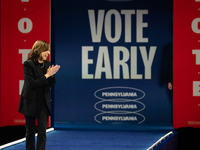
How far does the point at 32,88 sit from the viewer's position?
334 cm

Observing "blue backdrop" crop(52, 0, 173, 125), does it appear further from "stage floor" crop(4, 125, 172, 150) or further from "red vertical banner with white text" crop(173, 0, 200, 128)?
"stage floor" crop(4, 125, 172, 150)

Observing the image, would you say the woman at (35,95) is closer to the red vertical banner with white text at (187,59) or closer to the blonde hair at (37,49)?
the blonde hair at (37,49)

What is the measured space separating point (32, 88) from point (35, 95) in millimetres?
91

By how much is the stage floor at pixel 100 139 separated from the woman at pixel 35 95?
3.73 feet

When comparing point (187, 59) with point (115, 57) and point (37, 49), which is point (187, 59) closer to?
point (115, 57)

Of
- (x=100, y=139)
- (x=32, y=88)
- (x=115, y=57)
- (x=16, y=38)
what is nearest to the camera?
(x=32, y=88)

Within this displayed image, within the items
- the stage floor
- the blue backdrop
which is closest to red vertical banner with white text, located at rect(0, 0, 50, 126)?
the blue backdrop

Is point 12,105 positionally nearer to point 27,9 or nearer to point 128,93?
point 27,9

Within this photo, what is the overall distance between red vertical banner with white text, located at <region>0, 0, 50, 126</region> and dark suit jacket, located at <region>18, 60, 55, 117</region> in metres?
2.73

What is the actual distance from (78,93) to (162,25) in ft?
7.09

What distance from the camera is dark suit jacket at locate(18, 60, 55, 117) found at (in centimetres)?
331

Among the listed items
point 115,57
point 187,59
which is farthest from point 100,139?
point 187,59

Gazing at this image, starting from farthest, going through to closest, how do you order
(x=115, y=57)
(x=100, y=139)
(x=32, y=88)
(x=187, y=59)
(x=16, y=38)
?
(x=115, y=57) < (x=16, y=38) < (x=187, y=59) < (x=100, y=139) < (x=32, y=88)

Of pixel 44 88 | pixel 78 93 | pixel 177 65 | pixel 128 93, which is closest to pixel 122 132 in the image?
pixel 128 93
